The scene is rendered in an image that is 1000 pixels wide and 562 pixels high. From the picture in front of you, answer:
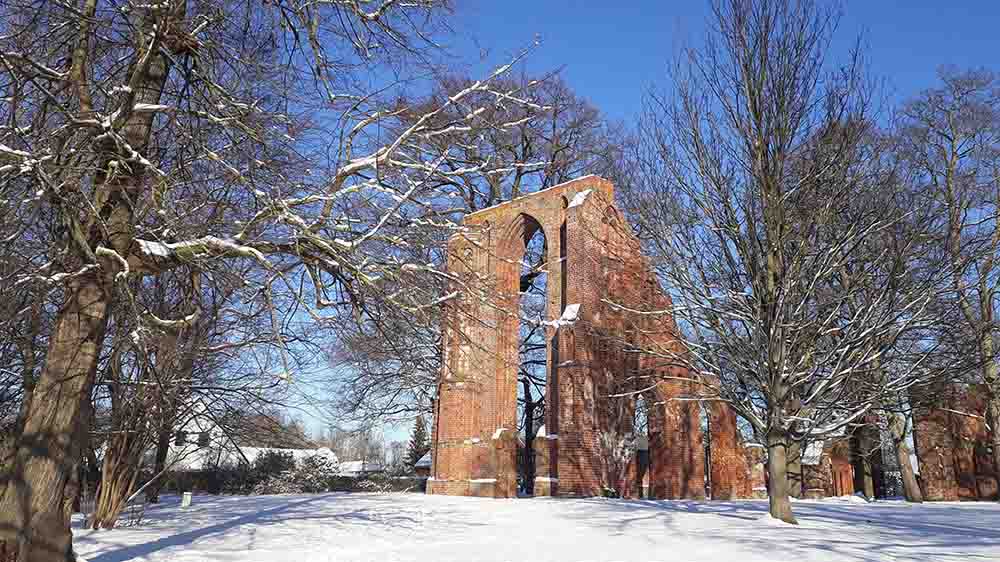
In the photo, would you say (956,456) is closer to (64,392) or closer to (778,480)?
(778,480)

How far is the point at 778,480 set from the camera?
10.0 meters

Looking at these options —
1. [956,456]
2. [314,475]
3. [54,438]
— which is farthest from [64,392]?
[956,456]

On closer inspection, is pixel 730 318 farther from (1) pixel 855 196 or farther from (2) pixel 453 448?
(2) pixel 453 448

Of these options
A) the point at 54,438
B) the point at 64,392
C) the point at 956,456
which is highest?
the point at 64,392

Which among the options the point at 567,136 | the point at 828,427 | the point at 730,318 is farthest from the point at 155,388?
the point at 567,136

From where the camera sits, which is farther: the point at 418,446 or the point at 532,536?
the point at 418,446

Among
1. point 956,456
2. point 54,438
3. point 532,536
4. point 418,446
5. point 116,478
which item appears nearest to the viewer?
point 54,438

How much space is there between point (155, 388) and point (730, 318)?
8238mm

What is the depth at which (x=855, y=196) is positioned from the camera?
34.9 feet

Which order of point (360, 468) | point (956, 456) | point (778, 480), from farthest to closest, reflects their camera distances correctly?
point (360, 468)
point (956, 456)
point (778, 480)

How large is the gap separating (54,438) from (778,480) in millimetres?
8719

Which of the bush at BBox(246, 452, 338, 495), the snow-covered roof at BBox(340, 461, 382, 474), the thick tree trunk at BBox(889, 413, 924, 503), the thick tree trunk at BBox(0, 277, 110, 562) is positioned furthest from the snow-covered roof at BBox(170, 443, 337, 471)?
the thick tree trunk at BBox(889, 413, 924, 503)

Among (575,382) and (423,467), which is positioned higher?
(575,382)

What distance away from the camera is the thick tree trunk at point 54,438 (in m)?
5.27
